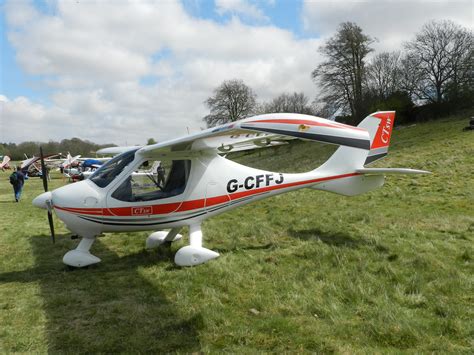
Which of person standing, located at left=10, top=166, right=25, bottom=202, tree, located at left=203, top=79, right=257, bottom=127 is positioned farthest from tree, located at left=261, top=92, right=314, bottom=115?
person standing, located at left=10, top=166, right=25, bottom=202

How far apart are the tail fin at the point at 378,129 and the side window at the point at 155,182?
4.27 meters

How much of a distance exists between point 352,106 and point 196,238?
129 feet

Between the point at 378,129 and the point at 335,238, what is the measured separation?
2793 mm

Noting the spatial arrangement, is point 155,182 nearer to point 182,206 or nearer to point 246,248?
point 182,206

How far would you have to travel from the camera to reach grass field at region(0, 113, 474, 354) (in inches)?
153

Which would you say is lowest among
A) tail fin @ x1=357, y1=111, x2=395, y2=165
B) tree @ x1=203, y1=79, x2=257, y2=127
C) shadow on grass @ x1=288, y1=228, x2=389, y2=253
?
shadow on grass @ x1=288, y1=228, x2=389, y2=253

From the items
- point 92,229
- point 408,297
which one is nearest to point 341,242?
point 408,297

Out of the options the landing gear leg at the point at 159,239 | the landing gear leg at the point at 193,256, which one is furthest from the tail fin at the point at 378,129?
the landing gear leg at the point at 159,239

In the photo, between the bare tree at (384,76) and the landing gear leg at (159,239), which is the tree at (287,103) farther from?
the landing gear leg at (159,239)

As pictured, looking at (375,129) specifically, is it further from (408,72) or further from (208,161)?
(408,72)

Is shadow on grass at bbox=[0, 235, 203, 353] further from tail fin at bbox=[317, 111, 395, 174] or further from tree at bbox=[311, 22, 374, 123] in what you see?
tree at bbox=[311, 22, 374, 123]

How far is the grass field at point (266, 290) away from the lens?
12.7 feet

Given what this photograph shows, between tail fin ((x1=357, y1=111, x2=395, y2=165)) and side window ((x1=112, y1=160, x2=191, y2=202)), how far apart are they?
4269mm

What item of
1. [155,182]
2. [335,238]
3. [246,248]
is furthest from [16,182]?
[335,238]
